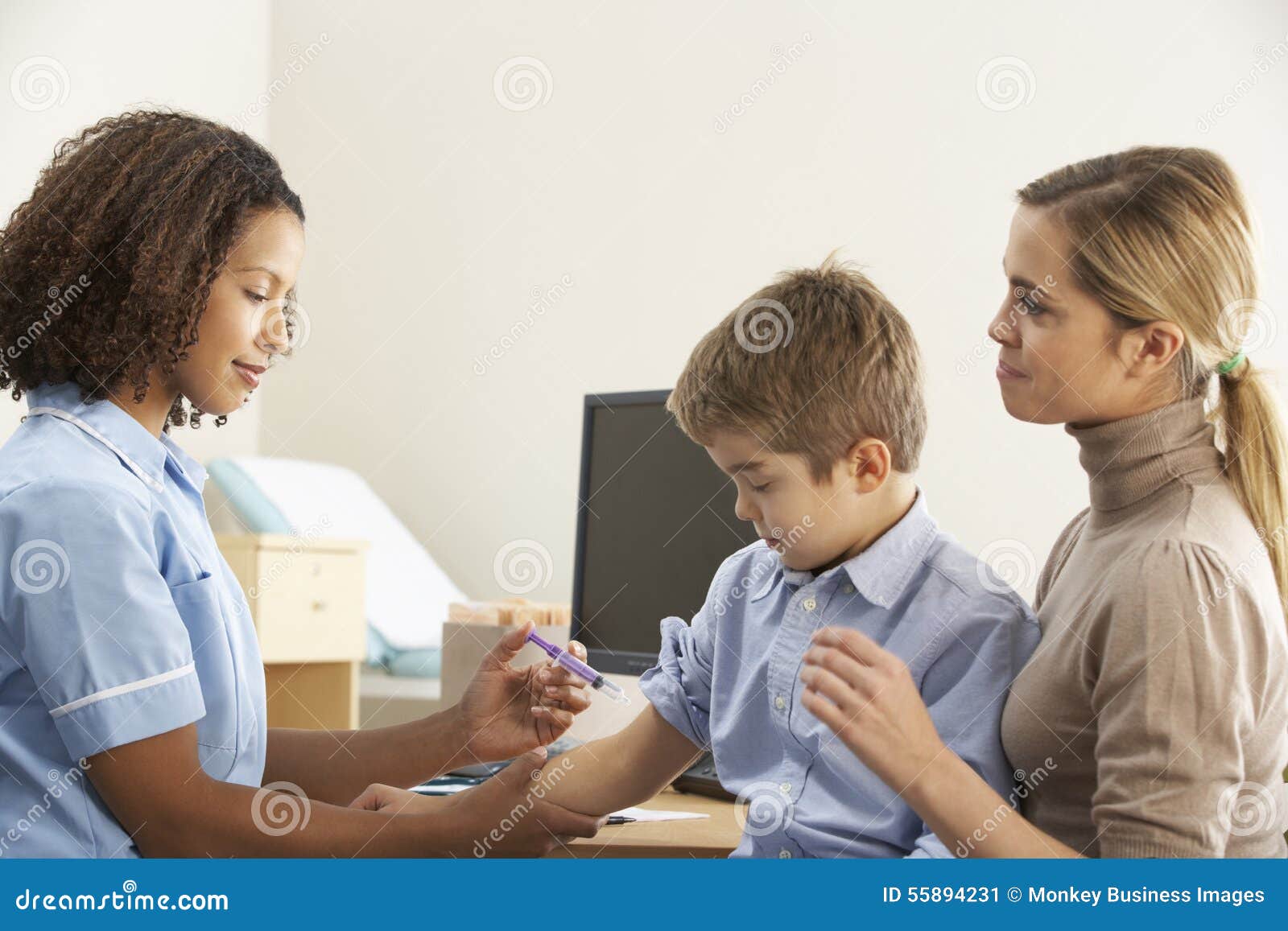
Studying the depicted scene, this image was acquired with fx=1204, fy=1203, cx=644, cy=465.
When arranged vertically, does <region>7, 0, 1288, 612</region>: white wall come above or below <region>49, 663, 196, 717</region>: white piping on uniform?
above

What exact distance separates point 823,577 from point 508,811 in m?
0.39

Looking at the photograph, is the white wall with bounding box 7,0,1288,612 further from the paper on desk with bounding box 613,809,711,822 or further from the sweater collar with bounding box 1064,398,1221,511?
the sweater collar with bounding box 1064,398,1221,511

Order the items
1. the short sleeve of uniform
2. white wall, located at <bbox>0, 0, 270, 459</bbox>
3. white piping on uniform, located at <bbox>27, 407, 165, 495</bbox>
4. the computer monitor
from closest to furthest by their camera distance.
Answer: the short sleeve of uniform < white piping on uniform, located at <bbox>27, 407, 165, 495</bbox> < the computer monitor < white wall, located at <bbox>0, 0, 270, 459</bbox>

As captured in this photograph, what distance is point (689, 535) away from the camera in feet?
5.62

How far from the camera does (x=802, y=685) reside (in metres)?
1.19

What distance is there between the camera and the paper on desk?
1521 mm

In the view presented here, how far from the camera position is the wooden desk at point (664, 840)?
1.36m

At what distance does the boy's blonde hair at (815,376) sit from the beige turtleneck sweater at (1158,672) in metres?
0.20

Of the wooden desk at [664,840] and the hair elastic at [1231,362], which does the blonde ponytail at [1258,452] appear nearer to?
the hair elastic at [1231,362]

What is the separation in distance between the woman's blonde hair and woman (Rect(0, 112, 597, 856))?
71cm

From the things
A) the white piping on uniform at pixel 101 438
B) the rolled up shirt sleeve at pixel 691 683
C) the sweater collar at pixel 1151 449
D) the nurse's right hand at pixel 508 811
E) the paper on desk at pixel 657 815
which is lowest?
the paper on desk at pixel 657 815

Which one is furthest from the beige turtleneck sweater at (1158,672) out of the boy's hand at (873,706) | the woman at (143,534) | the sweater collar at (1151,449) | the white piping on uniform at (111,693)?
the white piping on uniform at (111,693)

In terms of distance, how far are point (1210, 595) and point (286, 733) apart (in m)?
1.07

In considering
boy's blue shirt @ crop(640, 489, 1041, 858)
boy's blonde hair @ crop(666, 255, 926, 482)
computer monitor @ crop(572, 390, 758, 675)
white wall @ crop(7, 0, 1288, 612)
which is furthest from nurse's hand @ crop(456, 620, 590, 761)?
white wall @ crop(7, 0, 1288, 612)
